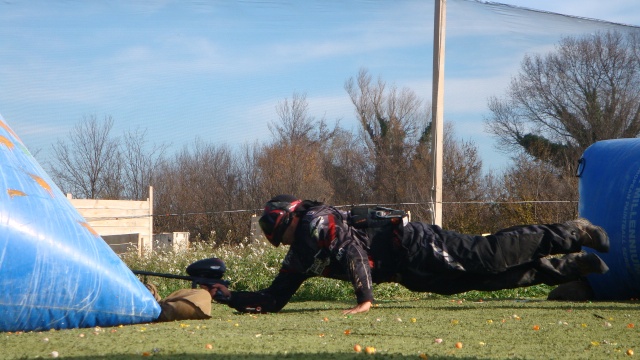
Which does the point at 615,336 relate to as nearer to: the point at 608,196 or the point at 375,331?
the point at 375,331

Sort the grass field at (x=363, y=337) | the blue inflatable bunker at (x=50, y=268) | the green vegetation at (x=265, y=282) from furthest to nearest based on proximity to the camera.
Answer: the green vegetation at (x=265, y=282) < the blue inflatable bunker at (x=50, y=268) < the grass field at (x=363, y=337)

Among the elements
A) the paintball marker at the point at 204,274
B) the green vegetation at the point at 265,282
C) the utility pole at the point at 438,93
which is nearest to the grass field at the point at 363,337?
the paintball marker at the point at 204,274

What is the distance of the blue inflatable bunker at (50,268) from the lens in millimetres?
3500

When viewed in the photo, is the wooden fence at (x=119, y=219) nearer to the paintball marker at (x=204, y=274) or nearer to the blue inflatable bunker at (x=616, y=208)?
the paintball marker at (x=204, y=274)

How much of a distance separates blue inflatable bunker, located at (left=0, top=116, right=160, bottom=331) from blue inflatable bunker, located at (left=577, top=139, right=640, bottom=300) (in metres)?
3.54

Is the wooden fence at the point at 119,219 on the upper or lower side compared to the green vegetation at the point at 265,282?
upper

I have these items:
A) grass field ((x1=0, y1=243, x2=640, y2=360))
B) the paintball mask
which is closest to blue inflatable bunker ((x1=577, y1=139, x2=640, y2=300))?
grass field ((x1=0, y1=243, x2=640, y2=360))

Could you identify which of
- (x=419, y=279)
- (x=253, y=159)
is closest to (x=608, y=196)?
(x=419, y=279)

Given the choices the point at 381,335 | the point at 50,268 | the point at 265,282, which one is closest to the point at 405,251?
the point at 381,335

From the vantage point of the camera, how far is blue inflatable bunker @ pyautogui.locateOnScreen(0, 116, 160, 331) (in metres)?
3.50

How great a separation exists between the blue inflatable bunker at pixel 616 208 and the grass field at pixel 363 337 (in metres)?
0.83

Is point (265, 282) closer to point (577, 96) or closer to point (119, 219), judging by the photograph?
point (119, 219)

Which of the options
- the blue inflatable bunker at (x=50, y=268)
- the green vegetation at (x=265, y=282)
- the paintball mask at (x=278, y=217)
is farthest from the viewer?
the green vegetation at (x=265, y=282)

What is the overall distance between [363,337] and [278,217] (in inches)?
51.6
